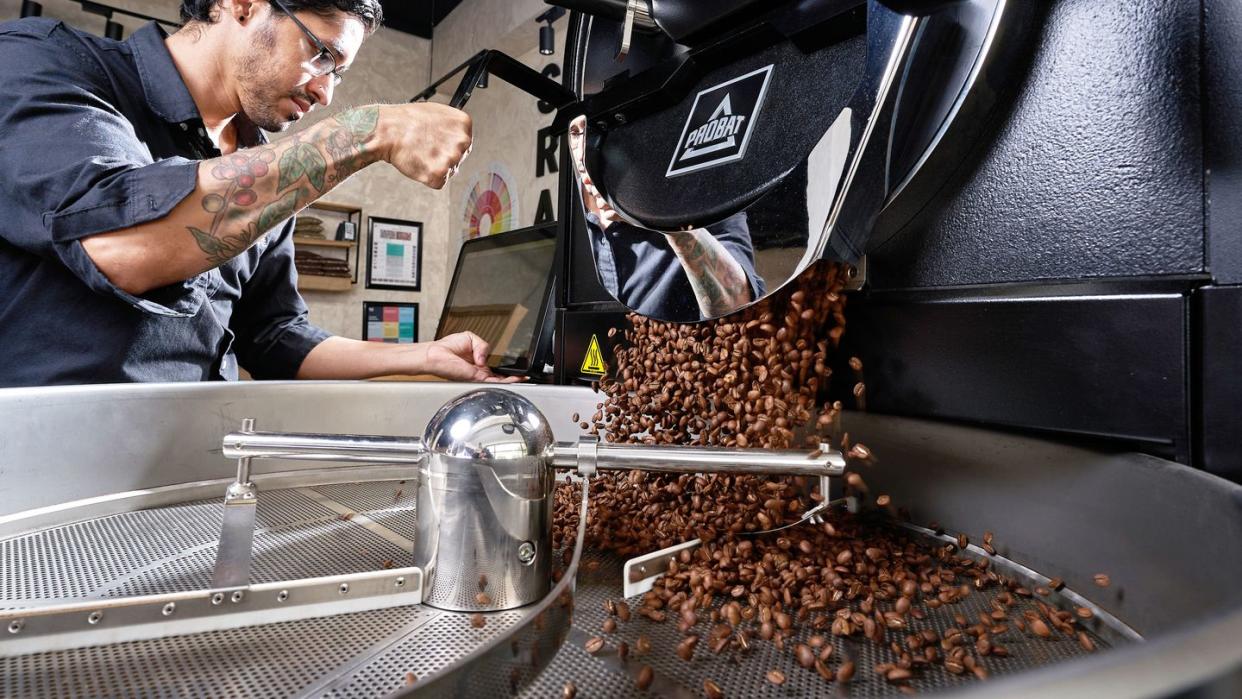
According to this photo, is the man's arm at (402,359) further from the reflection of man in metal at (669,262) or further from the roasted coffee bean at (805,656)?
the roasted coffee bean at (805,656)

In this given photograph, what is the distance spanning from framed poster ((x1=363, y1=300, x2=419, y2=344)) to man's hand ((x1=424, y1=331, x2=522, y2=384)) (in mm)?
3278

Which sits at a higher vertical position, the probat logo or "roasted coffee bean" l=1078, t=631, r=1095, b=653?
the probat logo

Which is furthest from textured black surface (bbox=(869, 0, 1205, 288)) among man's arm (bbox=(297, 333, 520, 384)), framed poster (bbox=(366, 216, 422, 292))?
framed poster (bbox=(366, 216, 422, 292))

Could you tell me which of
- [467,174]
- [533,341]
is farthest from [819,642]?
[467,174]

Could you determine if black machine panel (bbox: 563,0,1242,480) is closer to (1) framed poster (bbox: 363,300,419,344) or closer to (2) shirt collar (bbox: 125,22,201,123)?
(2) shirt collar (bbox: 125,22,201,123)

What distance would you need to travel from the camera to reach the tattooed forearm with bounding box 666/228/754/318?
0.73 m

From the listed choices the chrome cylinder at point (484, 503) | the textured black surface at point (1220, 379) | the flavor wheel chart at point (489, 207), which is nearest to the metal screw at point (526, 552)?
the chrome cylinder at point (484, 503)

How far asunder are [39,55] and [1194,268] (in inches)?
65.2

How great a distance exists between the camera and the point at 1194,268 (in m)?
0.51

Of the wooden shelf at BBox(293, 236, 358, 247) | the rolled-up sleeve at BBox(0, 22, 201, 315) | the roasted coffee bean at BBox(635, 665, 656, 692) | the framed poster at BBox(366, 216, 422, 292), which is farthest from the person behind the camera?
the framed poster at BBox(366, 216, 422, 292)

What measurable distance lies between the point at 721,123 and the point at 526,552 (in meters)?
0.52

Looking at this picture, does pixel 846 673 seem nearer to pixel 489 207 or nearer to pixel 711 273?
pixel 711 273

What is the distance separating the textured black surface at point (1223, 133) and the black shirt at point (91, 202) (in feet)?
4.03

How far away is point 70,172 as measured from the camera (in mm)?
1043
